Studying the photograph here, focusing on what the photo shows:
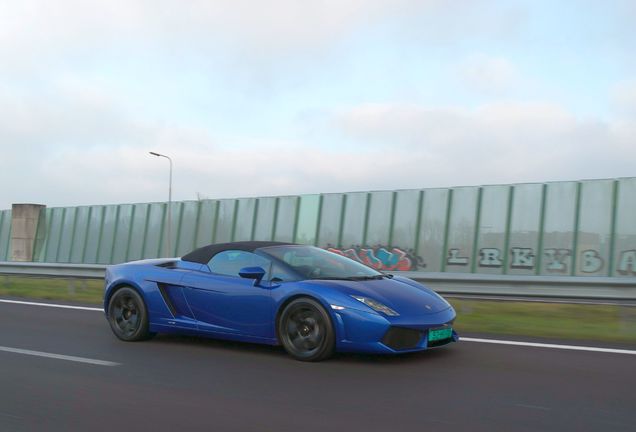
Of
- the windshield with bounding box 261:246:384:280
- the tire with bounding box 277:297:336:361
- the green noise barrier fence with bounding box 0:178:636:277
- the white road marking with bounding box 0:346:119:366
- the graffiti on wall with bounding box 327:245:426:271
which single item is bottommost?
the white road marking with bounding box 0:346:119:366

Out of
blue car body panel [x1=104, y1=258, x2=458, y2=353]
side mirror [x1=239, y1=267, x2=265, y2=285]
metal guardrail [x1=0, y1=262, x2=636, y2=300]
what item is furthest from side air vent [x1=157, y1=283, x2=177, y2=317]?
metal guardrail [x1=0, y1=262, x2=636, y2=300]

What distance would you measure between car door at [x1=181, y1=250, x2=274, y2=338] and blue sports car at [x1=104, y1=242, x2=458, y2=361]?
0.03 feet

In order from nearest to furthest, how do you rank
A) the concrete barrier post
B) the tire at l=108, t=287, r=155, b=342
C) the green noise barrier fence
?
the tire at l=108, t=287, r=155, b=342, the green noise barrier fence, the concrete barrier post

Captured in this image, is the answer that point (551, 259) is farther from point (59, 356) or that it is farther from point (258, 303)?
point (59, 356)

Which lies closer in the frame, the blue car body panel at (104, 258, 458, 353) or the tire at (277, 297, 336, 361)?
the blue car body panel at (104, 258, 458, 353)

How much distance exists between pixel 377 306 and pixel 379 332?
0.81 feet

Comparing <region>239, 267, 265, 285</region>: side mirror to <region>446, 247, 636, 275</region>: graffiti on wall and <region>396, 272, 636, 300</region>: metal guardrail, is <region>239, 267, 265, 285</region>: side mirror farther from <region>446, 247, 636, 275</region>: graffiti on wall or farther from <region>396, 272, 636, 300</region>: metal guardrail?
<region>446, 247, 636, 275</region>: graffiti on wall

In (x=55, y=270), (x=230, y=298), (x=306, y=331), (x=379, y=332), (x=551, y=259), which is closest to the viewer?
(x=379, y=332)

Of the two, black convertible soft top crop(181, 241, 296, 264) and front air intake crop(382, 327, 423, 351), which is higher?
black convertible soft top crop(181, 241, 296, 264)

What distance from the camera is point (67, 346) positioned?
7.67m

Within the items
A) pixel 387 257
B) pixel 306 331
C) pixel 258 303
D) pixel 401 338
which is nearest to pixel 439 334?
pixel 401 338

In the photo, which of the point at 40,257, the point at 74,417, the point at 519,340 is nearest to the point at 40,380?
the point at 74,417

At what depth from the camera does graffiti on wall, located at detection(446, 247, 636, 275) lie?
14.3 metres

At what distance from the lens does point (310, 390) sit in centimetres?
545
